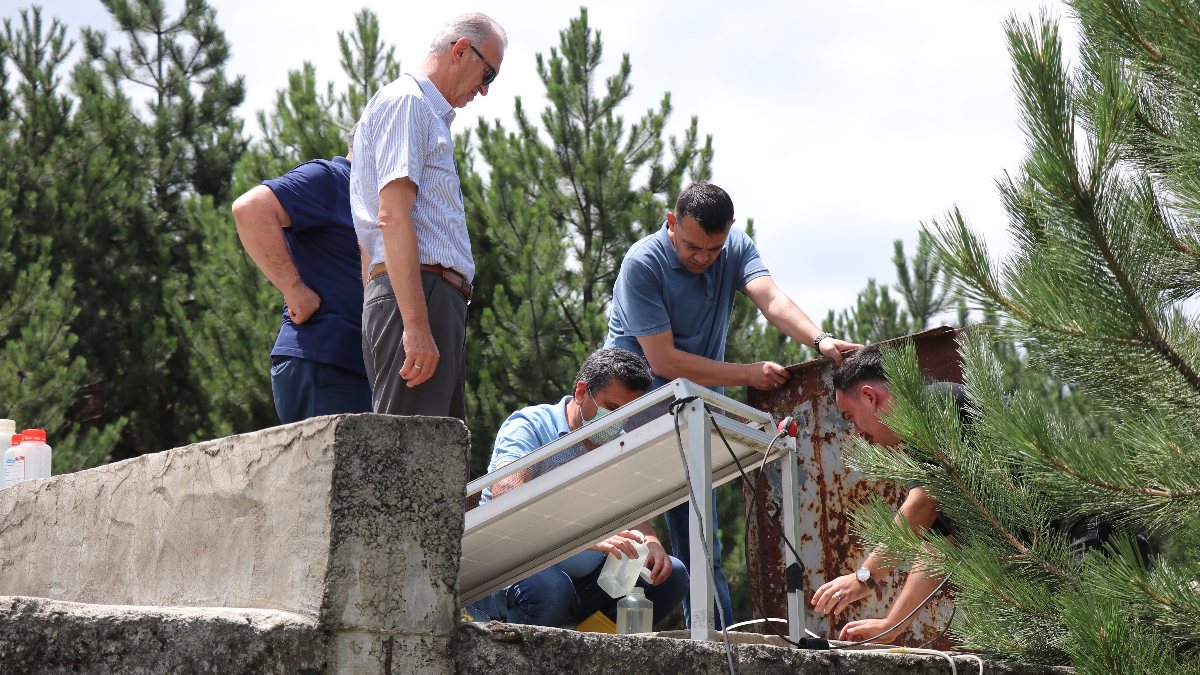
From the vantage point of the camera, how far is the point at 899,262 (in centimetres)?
1013

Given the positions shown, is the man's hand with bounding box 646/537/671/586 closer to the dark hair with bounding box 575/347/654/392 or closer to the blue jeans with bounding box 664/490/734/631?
the blue jeans with bounding box 664/490/734/631


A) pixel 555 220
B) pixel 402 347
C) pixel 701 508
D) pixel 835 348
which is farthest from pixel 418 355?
pixel 555 220

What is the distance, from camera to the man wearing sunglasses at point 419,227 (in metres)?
2.82

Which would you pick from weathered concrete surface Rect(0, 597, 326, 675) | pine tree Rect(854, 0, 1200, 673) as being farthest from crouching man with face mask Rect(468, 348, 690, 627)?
weathered concrete surface Rect(0, 597, 326, 675)

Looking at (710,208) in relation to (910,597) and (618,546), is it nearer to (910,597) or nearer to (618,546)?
(618,546)

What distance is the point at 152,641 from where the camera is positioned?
2.04 meters

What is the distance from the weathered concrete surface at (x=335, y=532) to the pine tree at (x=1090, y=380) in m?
1.17

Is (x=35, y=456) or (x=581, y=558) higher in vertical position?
(x=35, y=456)

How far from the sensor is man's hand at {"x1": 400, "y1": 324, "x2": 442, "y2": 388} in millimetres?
2760

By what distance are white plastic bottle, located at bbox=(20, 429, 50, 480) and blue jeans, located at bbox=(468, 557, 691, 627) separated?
123cm

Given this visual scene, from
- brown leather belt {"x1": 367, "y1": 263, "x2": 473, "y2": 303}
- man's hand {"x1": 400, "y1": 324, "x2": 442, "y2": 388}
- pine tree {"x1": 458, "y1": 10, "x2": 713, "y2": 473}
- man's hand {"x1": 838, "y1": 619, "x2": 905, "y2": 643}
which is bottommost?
man's hand {"x1": 838, "y1": 619, "x2": 905, "y2": 643}

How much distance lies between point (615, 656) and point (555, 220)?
22.5 ft

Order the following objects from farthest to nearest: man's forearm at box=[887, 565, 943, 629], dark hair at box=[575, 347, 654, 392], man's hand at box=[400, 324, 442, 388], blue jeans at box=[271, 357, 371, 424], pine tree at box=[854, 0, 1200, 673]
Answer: dark hair at box=[575, 347, 654, 392]
man's forearm at box=[887, 565, 943, 629]
blue jeans at box=[271, 357, 371, 424]
man's hand at box=[400, 324, 442, 388]
pine tree at box=[854, 0, 1200, 673]

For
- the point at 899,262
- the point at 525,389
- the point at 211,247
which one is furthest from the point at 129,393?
the point at 899,262
